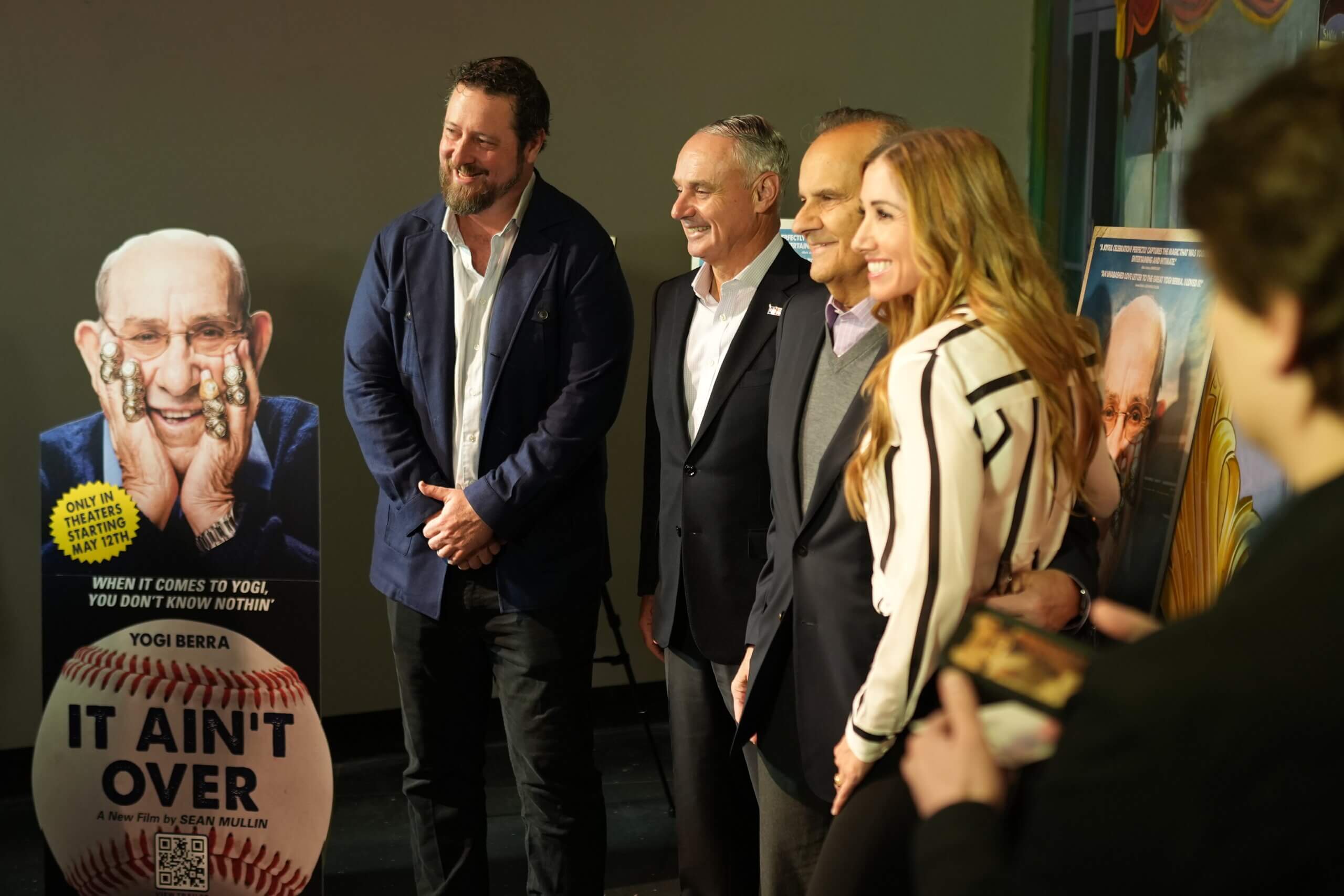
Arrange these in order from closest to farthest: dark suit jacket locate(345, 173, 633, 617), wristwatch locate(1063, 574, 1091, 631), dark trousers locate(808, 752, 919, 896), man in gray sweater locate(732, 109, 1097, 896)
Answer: dark trousers locate(808, 752, 919, 896) < man in gray sweater locate(732, 109, 1097, 896) < wristwatch locate(1063, 574, 1091, 631) < dark suit jacket locate(345, 173, 633, 617)

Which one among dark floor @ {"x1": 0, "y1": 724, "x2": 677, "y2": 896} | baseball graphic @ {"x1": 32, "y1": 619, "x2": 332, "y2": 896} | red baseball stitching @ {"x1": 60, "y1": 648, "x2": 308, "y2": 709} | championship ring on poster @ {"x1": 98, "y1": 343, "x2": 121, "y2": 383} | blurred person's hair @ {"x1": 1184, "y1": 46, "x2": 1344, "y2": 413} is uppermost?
blurred person's hair @ {"x1": 1184, "y1": 46, "x2": 1344, "y2": 413}

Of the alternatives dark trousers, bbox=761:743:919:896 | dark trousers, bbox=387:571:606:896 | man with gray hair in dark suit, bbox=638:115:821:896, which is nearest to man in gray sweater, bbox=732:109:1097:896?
dark trousers, bbox=761:743:919:896

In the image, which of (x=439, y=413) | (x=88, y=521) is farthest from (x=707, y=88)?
(x=88, y=521)

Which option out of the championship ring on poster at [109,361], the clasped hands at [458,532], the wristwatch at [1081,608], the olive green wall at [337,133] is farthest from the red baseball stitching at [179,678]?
the wristwatch at [1081,608]

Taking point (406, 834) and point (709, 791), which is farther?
point (406, 834)

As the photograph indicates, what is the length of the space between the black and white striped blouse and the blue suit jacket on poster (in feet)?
5.05

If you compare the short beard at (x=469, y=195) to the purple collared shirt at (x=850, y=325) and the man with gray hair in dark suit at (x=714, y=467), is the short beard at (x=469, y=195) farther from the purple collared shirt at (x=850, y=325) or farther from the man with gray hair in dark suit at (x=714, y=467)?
the purple collared shirt at (x=850, y=325)

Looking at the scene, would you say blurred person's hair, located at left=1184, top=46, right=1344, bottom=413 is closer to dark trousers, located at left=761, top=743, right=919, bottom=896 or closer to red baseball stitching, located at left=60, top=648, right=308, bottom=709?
dark trousers, located at left=761, top=743, right=919, bottom=896

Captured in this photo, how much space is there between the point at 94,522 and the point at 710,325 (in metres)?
1.44

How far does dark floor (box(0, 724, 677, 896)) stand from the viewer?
3080mm

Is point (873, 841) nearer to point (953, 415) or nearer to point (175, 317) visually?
point (953, 415)

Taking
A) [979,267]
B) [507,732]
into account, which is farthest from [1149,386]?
[507,732]

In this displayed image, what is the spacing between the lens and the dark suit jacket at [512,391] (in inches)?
99.2

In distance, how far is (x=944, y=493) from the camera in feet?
4.72
